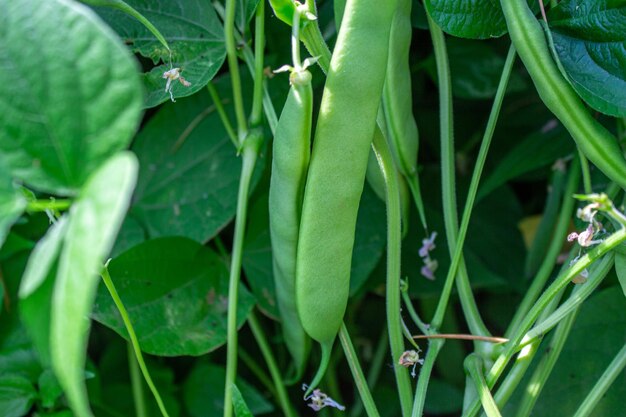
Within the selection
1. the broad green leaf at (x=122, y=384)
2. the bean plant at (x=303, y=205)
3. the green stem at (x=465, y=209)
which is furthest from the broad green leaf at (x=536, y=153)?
the broad green leaf at (x=122, y=384)

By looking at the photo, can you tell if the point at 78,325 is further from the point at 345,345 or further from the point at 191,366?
the point at 191,366

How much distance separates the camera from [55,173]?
0.45 meters

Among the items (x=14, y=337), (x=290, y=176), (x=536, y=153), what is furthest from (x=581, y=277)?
(x=14, y=337)

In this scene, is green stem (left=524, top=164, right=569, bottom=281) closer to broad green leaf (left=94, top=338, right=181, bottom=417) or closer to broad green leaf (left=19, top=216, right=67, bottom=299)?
broad green leaf (left=94, top=338, right=181, bottom=417)

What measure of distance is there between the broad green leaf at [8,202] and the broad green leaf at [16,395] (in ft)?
1.01

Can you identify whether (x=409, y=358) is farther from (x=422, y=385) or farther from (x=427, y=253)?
(x=427, y=253)

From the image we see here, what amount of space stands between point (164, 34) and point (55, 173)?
319 mm

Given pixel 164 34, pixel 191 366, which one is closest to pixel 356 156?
pixel 164 34

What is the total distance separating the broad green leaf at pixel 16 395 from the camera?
692mm

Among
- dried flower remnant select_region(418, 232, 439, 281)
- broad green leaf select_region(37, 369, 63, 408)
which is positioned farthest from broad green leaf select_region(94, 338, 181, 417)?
dried flower remnant select_region(418, 232, 439, 281)

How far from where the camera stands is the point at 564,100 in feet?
1.88

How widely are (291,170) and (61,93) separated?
0.18 meters

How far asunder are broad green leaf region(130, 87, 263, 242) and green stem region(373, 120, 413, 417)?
265mm

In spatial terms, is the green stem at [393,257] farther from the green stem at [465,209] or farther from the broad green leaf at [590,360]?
the broad green leaf at [590,360]
